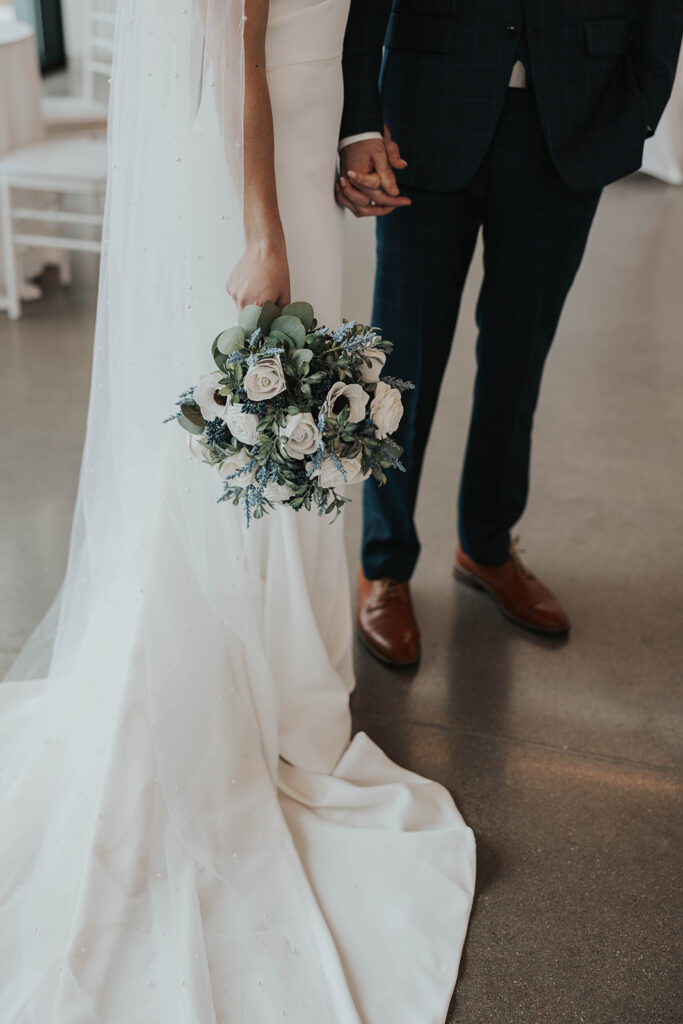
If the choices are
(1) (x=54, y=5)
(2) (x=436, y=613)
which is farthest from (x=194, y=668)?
(1) (x=54, y=5)

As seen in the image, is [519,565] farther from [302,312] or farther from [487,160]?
[302,312]

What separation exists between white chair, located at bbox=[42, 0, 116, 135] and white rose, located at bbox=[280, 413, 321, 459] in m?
3.70

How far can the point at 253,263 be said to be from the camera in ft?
4.85

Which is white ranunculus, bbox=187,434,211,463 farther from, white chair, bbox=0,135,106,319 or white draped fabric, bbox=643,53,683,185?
white draped fabric, bbox=643,53,683,185

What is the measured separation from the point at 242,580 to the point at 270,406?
46 cm

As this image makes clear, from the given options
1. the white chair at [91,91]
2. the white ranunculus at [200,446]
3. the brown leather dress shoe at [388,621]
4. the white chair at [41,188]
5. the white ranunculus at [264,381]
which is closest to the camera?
the white ranunculus at [264,381]

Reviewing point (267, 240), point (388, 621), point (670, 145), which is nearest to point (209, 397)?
point (267, 240)

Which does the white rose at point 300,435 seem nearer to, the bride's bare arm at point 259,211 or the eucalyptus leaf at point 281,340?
the eucalyptus leaf at point 281,340

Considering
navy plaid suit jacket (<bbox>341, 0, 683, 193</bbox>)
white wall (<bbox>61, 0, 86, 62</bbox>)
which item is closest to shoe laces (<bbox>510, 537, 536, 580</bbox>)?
navy plaid suit jacket (<bbox>341, 0, 683, 193</bbox>)

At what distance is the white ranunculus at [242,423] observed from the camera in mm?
1297

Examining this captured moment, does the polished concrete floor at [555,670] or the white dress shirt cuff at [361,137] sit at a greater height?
the white dress shirt cuff at [361,137]

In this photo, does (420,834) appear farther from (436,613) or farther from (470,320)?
(470,320)

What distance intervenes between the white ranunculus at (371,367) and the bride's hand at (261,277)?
20 cm

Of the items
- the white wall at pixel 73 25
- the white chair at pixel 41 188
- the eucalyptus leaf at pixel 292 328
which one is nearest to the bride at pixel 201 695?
the eucalyptus leaf at pixel 292 328
